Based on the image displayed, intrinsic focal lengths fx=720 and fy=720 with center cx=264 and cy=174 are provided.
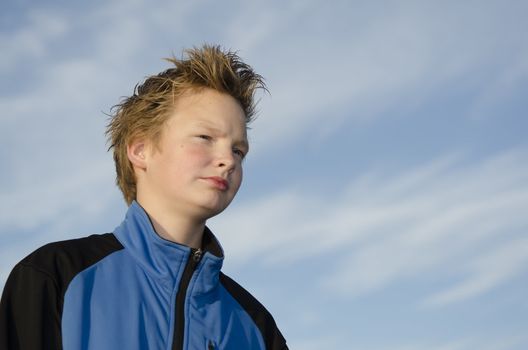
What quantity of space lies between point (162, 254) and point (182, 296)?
0.87ft

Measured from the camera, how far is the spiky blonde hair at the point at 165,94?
4664mm

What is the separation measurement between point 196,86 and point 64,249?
4.51 feet

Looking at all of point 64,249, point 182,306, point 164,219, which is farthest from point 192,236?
point 64,249

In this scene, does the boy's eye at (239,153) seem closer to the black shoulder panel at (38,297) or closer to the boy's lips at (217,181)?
the boy's lips at (217,181)

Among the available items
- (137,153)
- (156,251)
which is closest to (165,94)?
(137,153)

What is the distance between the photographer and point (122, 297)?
3951mm

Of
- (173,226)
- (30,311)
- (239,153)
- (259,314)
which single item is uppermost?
(239,153)

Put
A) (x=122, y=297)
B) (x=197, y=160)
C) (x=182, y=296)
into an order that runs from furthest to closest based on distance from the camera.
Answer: (x=197, y=160) < (x=182, y=296) < (x=122, y=297)

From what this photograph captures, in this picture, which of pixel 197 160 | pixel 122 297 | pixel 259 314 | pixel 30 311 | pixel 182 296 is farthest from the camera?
pixel 259 314

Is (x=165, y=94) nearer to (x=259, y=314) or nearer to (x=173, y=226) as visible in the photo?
(x=173, y=226)

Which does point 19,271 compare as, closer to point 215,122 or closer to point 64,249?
point 64,249

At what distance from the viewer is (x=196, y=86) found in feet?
15.4

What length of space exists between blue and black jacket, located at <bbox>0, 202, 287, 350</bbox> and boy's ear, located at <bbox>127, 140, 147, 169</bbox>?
1.00ft

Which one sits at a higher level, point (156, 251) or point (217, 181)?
point (217, 181)
